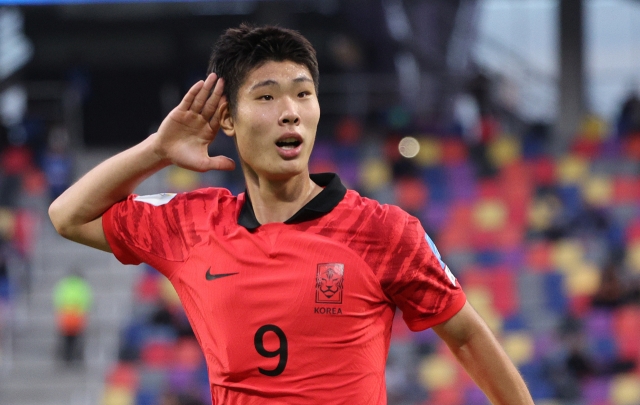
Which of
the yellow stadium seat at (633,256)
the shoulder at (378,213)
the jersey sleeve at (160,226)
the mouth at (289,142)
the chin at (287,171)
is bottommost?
the yellow stadium seat at (633,256)

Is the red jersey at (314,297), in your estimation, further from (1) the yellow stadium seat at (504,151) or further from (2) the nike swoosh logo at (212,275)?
(1) the yellow stadium seat at (504,151)

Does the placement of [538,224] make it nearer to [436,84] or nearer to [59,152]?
[436,84]

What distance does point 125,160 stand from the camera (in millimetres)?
2326

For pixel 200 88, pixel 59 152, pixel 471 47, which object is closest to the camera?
pixel 200 88

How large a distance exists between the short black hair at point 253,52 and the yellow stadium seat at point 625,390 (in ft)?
22.4

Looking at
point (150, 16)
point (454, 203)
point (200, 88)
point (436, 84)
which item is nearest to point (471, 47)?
point (436, 84)

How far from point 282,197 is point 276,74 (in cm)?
32

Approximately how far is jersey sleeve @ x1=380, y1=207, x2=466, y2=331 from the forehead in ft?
1.34

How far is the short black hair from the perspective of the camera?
218cm

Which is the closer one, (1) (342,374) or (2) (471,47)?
(1) (342,374)

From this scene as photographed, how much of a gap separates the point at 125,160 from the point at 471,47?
13.0m

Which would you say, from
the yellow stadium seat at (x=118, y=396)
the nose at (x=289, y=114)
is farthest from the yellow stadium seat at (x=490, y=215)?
the nose at (x=289, y=114)

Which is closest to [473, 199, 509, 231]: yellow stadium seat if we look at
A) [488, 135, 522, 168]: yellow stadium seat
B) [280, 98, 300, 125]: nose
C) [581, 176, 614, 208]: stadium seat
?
[488, 135, 522, 168]: yellow stadium seat

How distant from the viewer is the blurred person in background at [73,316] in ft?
32.5
